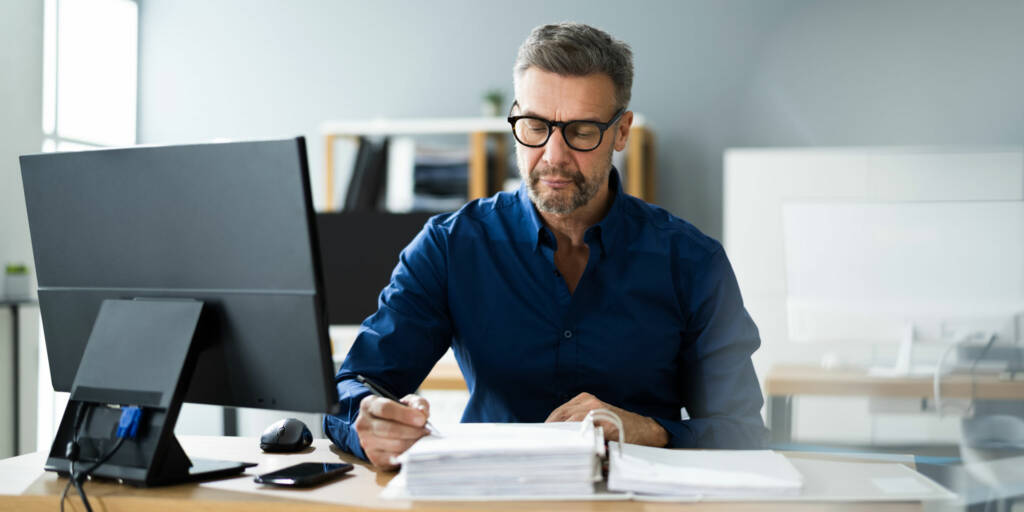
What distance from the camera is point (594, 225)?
4.59 ft

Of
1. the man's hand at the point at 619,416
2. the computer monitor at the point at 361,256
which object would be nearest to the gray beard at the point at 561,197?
the man's hand at the point at 619,416

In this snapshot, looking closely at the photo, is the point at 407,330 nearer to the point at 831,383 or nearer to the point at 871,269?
the point at 871,269

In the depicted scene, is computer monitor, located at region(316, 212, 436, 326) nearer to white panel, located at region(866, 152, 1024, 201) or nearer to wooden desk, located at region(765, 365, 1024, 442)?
wooden desk, located at region(765, 365, 1024, 442)

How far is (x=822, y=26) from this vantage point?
137 inches

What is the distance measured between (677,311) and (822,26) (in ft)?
8.21

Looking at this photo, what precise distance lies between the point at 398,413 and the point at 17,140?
Answer: 108 inches

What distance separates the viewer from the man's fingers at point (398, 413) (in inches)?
38.5

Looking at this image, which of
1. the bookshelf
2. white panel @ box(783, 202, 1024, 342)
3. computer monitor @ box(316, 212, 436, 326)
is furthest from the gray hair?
the bookshelf

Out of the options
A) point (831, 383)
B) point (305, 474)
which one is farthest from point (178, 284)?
point (831, 383)

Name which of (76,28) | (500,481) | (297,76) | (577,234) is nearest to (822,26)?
(297,76)

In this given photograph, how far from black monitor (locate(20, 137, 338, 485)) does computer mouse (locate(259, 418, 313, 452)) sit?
0.12 metres

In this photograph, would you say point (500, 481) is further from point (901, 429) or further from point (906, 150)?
point (906, 150)

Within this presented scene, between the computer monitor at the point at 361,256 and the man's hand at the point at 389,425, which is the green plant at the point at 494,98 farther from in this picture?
the man's hand at the point at 389,425

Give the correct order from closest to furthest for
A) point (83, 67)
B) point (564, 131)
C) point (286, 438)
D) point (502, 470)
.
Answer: point (502, 470) < point (286, 438) < point (564, 131) < point (83, 67)
